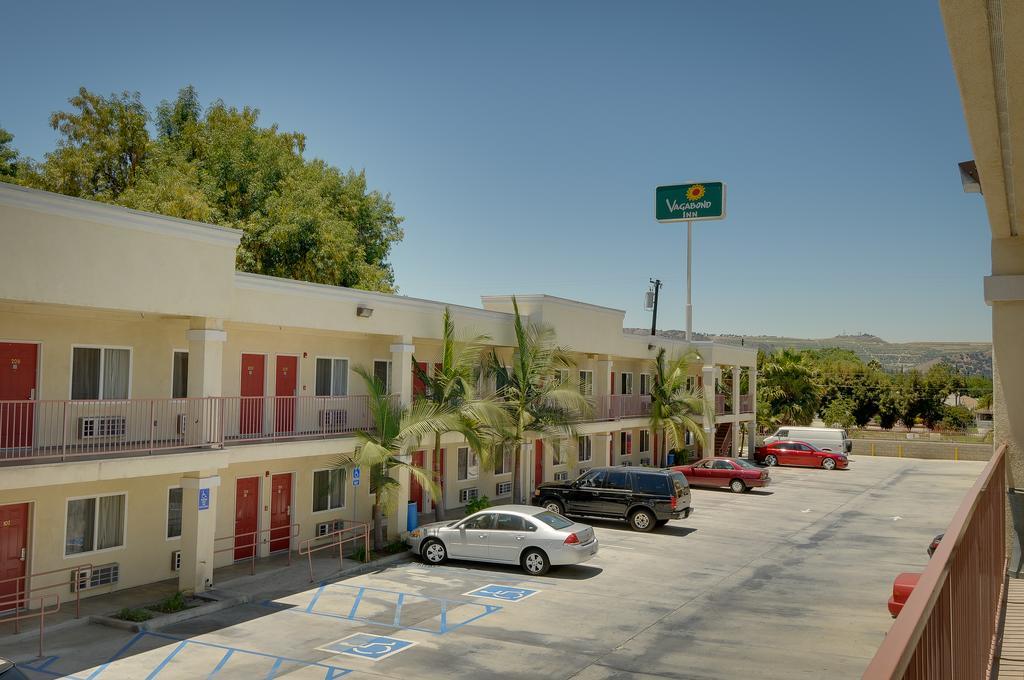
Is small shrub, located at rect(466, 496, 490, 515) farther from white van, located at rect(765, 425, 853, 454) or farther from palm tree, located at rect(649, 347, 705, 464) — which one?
white van, located at rect(765, 425, 853, 454)

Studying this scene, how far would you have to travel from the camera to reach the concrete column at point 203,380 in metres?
17.8

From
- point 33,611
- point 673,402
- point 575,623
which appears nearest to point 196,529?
point 33,611

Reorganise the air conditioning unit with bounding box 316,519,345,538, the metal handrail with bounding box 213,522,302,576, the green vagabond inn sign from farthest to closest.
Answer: the green vagabond inn sign < the air conditioning unit with bounding box 316,519,345,538 < the metal handrail with bounding box 213,522,302,576

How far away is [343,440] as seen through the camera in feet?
69.4

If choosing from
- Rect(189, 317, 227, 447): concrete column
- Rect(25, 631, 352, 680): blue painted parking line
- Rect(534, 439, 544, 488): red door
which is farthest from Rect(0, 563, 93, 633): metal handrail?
Rect(534, 439, 544, 488): red door

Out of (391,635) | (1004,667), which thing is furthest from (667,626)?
(1004,667)

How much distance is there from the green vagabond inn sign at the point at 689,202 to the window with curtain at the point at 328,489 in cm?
2658

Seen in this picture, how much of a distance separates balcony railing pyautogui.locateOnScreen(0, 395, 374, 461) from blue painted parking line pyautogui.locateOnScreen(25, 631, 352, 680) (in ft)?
11.9

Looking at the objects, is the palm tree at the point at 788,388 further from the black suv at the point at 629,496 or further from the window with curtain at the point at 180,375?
the window with curtain at the point at 180,375

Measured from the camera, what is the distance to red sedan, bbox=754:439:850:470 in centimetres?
4738

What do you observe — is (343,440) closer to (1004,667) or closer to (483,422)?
(483,422)

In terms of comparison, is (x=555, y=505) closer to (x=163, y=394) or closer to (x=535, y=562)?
(x=535, y=562)

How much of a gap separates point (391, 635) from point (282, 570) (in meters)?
6.03

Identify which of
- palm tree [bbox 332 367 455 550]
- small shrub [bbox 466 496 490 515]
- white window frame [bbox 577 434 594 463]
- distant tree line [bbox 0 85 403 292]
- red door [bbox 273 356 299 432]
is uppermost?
distant tree line [bbox 0 85 403 292]
